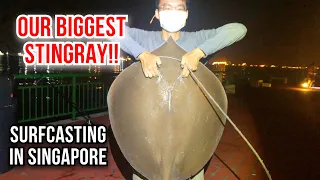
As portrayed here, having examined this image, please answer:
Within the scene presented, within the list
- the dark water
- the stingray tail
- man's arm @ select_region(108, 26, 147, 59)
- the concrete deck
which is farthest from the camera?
the dark water

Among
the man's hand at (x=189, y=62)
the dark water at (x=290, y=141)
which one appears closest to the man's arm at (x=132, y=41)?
the man's hand at (x=189, y=62)

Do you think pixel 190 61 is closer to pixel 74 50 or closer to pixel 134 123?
pixel 134 123

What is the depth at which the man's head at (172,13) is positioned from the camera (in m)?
2.13

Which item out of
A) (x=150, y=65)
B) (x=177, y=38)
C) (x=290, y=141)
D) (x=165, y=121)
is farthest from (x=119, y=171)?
(x=290, y=141)

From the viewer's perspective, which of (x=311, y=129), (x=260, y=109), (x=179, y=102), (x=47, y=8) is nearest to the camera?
(x=179, y=102)

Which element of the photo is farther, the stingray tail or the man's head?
the man's head

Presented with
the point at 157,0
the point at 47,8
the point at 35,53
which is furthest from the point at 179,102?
the point at 47,8

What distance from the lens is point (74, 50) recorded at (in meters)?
10.3

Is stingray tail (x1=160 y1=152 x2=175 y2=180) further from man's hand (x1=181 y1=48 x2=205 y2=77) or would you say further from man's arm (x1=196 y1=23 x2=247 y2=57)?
man's arm (x1=196 y1=23 x2=247 y2=57)

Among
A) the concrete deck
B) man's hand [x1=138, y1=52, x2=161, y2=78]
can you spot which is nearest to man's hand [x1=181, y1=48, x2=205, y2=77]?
man's hand [x1=138, y1=52, x2=161, y2=78]

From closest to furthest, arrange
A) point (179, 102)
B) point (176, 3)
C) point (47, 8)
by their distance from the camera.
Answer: point (179, 102) < point (176, 3) < point (47, 8)

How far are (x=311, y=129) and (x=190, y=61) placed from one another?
23.3 ft

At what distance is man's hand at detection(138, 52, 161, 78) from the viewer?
1.83 m

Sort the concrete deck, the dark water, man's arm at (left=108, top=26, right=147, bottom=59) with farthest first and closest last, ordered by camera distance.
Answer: the dark water, the concrete deck, man's arm at (left=108, top=26, right=147, bottom=59)
